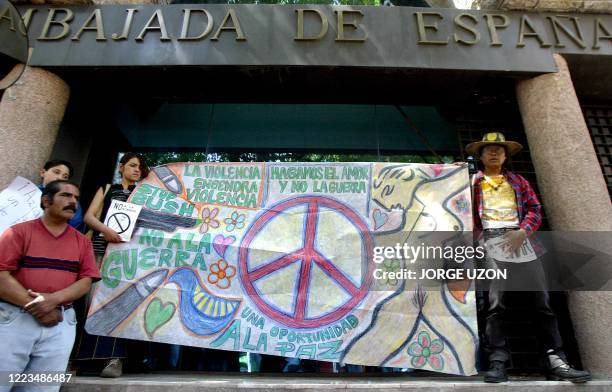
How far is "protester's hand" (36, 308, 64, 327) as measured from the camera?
7.54 ft

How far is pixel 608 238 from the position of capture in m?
3.45

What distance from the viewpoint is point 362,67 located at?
4121 mm

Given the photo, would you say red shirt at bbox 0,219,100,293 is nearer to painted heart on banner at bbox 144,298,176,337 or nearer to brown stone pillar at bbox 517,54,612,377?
painted heart on banner at bbox 144,298,176,337

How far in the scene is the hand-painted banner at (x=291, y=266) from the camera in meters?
3.20

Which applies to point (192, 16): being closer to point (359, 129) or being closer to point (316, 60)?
point (316, 60)

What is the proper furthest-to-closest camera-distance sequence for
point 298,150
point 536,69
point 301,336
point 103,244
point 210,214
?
point 298,150 < point 536,69 < point 210,214 < point 103,244 < point 301,336

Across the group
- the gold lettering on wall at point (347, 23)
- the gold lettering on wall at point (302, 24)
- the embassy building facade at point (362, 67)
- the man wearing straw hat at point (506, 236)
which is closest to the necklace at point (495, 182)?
the man wearing straw hat at point (506, 236)

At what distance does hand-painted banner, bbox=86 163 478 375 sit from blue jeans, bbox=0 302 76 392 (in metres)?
0.81

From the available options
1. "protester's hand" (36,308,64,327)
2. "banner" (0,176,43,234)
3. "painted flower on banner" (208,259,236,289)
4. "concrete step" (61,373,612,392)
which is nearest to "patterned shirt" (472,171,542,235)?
"concrete step" (61,373,612,392)

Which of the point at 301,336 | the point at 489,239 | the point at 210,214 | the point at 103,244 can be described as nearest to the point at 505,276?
the point at 489,239

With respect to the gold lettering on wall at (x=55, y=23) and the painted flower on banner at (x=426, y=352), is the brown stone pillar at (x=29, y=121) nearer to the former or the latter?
the gold lettering on wall at (x=55, y=23)

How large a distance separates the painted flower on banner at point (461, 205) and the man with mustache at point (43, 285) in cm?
333

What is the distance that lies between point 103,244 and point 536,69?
16.9ft

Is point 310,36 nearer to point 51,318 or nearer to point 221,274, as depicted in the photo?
point 221,274
